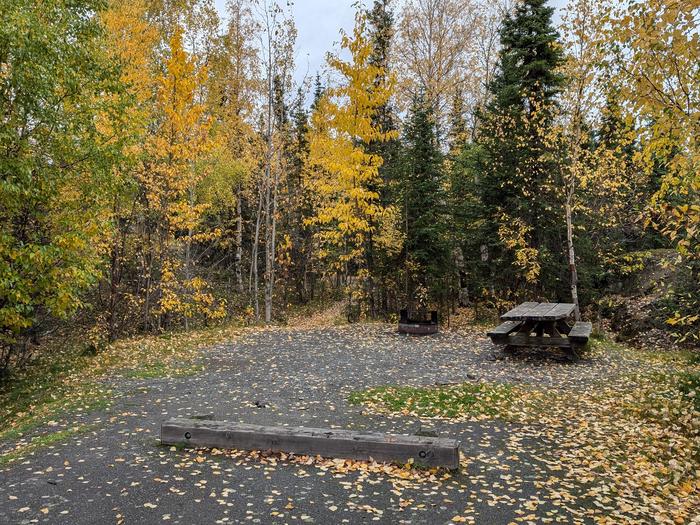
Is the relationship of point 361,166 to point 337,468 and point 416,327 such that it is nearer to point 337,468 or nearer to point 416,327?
point 416,327

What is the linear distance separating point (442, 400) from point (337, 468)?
299 cm

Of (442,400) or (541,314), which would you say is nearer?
(442,400)

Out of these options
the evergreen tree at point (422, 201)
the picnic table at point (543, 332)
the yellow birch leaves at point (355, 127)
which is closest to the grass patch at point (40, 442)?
the picnic table at point (543, 332)

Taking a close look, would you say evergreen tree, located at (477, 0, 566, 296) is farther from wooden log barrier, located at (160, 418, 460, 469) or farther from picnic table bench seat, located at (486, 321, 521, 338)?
wooden log barrier, located at (160, 418, 460, 469)

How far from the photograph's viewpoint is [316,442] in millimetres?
5277

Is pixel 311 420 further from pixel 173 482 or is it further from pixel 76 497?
pixel 76 497

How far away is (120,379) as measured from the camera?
9.08 meters

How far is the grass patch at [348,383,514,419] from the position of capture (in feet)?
23.2

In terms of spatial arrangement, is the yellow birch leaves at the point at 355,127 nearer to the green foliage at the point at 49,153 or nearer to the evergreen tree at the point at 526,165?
the evergreen tree at the point at 526,165

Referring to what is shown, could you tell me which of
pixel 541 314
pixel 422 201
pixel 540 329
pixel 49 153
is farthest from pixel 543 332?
pixel 49 153

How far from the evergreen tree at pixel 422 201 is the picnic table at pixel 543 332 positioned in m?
4.90

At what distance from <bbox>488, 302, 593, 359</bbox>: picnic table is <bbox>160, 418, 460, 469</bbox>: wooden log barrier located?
5.45 metres

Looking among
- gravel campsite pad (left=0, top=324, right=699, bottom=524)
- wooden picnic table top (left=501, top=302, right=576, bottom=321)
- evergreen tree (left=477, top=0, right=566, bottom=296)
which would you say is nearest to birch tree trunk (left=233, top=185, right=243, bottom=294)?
evergreen tree (left=477, top=0, right=566, bottom=296)

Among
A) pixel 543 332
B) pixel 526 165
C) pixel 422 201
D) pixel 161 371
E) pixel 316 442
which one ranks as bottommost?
pixel 161 371
